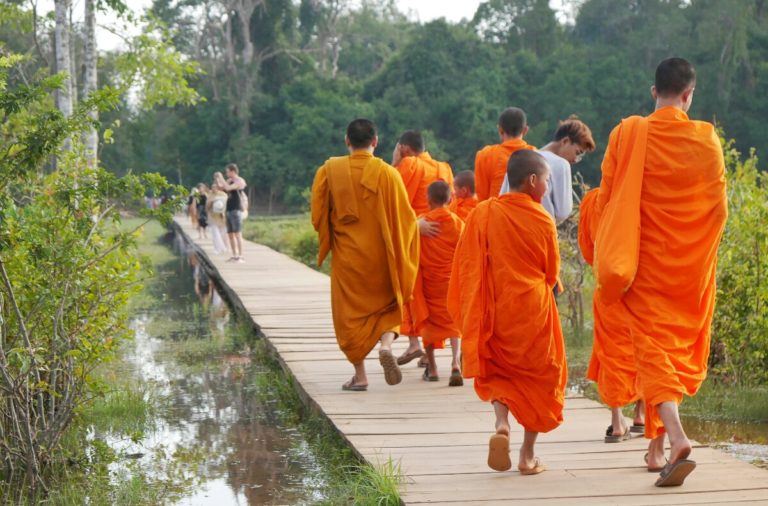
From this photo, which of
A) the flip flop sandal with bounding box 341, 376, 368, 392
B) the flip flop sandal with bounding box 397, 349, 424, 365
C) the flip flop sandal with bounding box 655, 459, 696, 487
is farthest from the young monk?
the flip flop sandal with bounding box 397, 349, 424, 365

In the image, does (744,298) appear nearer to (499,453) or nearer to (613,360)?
(613,360)

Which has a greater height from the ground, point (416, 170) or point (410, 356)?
point (416, 170)

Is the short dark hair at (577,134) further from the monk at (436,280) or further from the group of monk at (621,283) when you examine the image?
the monk at (436,280)

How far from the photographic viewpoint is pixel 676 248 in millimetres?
4629

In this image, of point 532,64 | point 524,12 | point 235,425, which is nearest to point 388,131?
point 532,64

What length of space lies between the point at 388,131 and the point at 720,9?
15503 mm

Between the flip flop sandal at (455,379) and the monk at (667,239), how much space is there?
2.48 metres

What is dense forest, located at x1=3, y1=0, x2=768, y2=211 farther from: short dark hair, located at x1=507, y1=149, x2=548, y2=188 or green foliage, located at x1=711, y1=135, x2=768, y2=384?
short dark hair, located at x1=507, y1=149, x2=548, y2=188

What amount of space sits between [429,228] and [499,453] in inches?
120

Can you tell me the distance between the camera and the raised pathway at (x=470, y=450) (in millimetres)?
4477

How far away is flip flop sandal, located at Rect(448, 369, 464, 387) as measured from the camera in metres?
7.12

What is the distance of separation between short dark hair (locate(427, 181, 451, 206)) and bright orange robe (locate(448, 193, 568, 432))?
2.41 m

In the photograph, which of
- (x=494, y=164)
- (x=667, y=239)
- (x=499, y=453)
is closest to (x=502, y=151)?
(x=494, y=164)

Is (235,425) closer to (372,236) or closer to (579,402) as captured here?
(372,236)
